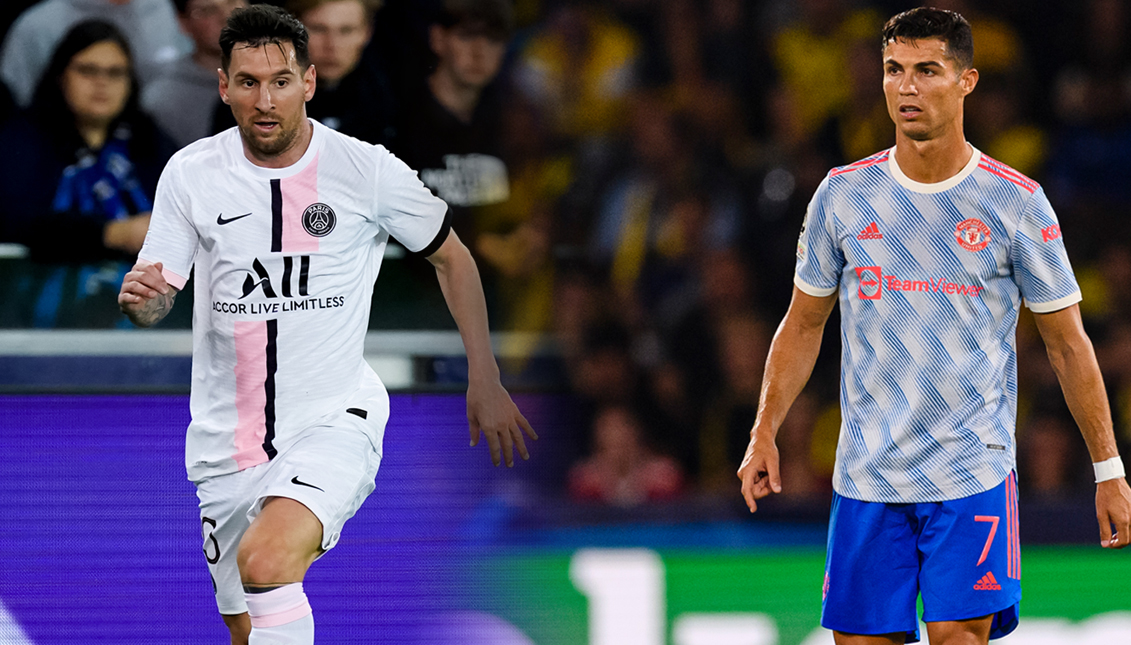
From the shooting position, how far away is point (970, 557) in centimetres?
283

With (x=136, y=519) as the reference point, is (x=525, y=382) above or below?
above

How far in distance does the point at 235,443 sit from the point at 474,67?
184 centimetres

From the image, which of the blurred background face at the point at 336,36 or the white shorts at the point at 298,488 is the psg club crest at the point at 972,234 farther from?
the blurred background face at the point at 336,36

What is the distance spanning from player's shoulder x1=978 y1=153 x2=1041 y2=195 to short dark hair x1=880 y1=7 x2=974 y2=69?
9.5 inches

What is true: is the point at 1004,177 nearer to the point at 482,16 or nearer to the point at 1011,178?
the point at 1011,178

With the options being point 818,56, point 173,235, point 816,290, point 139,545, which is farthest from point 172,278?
point 818,56

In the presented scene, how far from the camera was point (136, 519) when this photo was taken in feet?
13.1

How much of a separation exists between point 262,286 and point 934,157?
1.72 m

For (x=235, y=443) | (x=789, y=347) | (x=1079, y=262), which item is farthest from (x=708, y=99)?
(x=235, y=443)

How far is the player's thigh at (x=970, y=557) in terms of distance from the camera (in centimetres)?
283

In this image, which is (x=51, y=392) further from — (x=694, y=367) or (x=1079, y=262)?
(x=1079, y=262)

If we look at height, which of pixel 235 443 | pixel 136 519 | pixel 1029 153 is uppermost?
pixel 1029 153

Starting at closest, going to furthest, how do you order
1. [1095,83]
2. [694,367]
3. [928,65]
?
1. [928,65]
2. [694,367]
3. [1095,83]

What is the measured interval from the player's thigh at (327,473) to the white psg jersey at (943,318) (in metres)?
1.23
